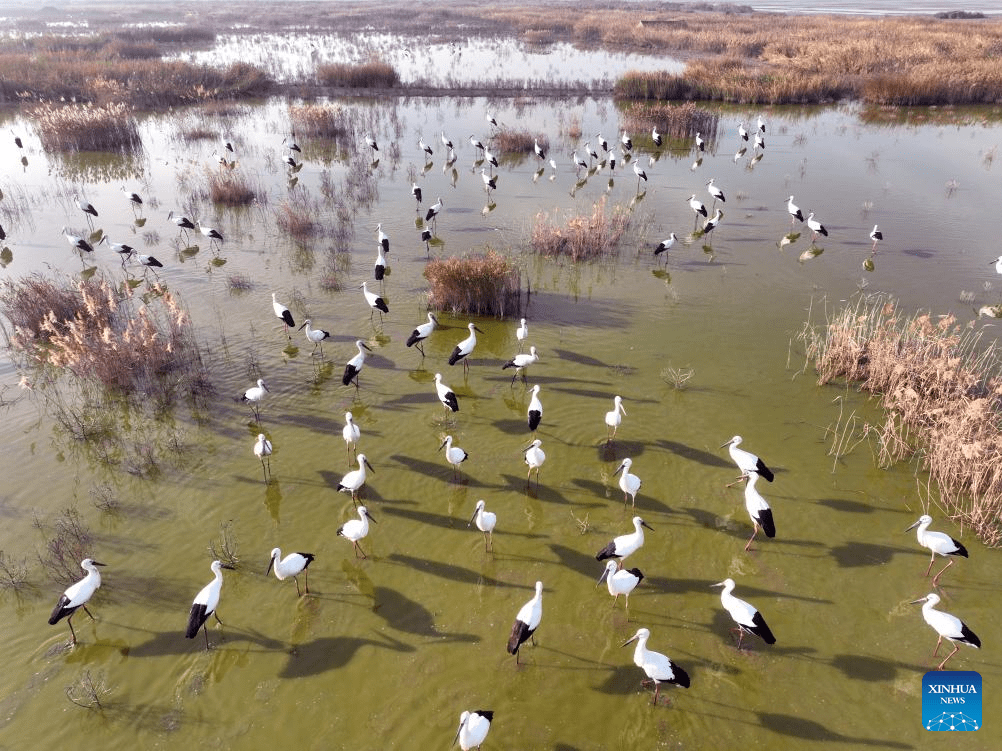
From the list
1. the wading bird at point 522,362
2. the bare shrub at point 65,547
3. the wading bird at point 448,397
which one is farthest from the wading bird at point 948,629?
the bare shrub at point 65,547

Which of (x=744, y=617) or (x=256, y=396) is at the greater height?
(x=256, y=396)

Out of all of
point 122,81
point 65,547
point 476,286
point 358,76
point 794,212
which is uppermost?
point 358,76

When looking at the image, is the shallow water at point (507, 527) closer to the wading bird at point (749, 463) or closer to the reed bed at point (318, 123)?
the wading bird at point (749, 463)

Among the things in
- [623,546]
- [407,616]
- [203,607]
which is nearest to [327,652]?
[407,616]

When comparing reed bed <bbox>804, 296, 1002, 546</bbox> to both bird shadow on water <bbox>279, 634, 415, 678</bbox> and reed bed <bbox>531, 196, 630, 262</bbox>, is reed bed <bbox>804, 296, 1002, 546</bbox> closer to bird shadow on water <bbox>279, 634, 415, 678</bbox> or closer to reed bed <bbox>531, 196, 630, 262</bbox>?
reed bed <bbox>531, 196, 630, 262</bbox>

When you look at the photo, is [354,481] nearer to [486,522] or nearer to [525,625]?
[486,522]

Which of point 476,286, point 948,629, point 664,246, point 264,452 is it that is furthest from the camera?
point 664,246

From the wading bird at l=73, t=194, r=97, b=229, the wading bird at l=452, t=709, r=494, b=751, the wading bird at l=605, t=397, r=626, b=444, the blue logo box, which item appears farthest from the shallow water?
the wading bird at l=73, t=194, r=97, b=229
